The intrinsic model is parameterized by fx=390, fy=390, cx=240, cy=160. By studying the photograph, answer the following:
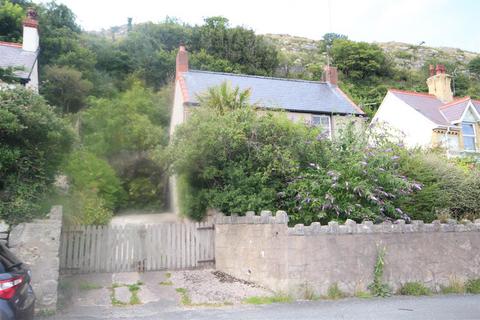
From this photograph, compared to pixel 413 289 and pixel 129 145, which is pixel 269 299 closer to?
pixel 413 289

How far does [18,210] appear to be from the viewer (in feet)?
24.8

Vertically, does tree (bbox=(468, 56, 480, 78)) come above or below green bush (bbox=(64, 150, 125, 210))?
above

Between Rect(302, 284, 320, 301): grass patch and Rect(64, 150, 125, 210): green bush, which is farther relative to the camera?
Rect(64, 150, 125, 210): green bush

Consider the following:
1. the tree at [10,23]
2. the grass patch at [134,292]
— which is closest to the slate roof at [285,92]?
the grass patch at [134,292]

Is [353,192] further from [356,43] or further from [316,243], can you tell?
[356,43]

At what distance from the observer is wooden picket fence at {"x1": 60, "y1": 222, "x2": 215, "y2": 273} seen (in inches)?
419

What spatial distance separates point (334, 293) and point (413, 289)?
7.57 feet

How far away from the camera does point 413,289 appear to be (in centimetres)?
992

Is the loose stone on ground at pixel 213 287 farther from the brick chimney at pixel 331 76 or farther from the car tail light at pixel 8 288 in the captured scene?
the brick chimney at pixel 331 76

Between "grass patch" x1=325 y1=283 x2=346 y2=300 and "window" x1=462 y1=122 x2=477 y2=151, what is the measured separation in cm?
1938

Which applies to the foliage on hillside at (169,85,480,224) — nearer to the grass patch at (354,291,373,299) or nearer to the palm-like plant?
the palm-like plant

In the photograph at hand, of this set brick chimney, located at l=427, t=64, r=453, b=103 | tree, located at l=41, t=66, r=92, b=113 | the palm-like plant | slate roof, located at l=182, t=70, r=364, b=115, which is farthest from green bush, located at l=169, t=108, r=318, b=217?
brick chimney, located at l=427, t=64, r=453, b=103

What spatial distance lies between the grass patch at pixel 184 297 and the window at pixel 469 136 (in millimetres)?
21685

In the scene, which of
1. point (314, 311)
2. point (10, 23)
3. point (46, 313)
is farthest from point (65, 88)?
point (314, 311)
